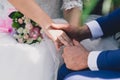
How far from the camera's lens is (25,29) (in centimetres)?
137

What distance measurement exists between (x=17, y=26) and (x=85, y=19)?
0.40 metres

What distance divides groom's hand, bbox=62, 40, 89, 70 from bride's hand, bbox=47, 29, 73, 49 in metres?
0.08

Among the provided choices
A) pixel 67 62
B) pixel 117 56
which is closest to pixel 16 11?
pixel 67 62

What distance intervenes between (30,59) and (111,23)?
1.45ft

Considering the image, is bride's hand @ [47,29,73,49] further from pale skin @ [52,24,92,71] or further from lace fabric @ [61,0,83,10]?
lace fabric @ [61,0,83,10]

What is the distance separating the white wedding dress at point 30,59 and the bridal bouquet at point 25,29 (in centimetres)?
3

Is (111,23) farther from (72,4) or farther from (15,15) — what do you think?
(15,15)

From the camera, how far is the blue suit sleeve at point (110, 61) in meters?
1.08

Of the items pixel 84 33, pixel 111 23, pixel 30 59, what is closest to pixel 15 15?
pixel 30 59

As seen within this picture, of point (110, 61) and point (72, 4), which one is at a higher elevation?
point (72, 4)

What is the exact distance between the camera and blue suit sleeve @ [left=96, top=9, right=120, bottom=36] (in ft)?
4.40

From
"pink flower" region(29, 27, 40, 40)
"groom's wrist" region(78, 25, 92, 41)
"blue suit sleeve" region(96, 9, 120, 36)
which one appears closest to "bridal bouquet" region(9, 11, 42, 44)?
"pink flower" region(29, 27, 40, 40)

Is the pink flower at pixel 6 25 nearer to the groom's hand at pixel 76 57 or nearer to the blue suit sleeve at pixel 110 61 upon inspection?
the groom's hand at pixel 76 57

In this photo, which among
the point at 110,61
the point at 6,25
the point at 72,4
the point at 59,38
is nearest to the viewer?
the point at 110,61
